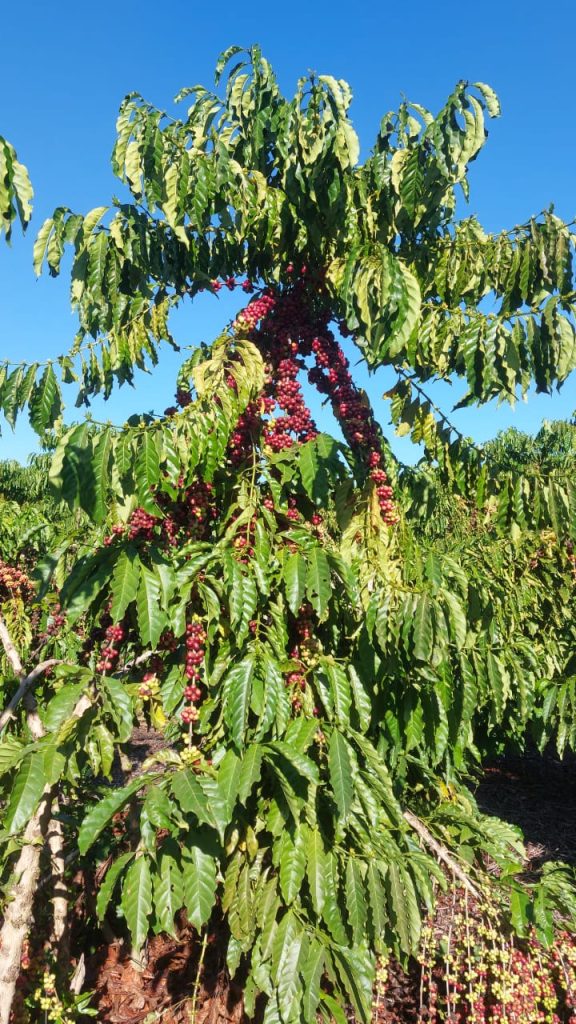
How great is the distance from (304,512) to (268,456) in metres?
0.35

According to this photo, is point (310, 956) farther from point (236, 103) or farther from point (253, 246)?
point (236, 103)

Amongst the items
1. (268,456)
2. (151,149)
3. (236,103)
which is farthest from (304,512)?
(236,103)

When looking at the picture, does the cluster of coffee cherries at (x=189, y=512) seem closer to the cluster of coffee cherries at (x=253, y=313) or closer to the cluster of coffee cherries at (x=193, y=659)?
the cluster of coffee cherries at (x=193, y=659)

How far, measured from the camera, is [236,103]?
262cm

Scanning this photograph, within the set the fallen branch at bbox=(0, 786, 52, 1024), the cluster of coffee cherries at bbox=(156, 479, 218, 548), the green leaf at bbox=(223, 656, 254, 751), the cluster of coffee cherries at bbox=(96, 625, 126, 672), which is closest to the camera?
the green leaf at bbox=(223, 656, 254, 751)

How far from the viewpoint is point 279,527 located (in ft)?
8.46

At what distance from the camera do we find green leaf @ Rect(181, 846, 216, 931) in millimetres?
1683

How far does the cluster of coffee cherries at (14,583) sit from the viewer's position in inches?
188

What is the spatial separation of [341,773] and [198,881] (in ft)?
1.80

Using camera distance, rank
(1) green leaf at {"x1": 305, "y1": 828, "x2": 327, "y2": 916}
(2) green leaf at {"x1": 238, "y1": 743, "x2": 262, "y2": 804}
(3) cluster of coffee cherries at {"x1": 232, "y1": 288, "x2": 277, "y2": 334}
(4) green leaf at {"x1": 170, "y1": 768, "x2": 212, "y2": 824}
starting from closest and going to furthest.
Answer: (4) green leaf at {"x1": 170, "y1": 768, "x2": 212, "y2": 824}, (2) green leaf at {"x1": 238, "y1": 743, "x2": 262, "y2": 804}, (1) green leaf at {"x1": 305, "y1": 828, "x2": 327, "y2": 916}, (3) cluster of coffee cherries at {"x1": 232, "y1": 288, "x2": 277, "y2": 334}

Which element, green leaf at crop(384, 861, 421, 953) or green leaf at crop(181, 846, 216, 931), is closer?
green leaf at crop(181, 846, 216, 931)

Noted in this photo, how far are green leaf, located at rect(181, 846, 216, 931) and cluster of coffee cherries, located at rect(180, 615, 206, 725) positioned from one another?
44 cm

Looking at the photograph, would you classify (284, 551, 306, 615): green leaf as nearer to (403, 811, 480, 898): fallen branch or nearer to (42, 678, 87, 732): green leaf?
(42, 678, 87, 732): green leaf

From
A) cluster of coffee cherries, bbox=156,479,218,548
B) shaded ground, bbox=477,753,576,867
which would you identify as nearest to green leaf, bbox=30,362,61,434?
cluster of coffee cherries, bbox=156,479,218,548
